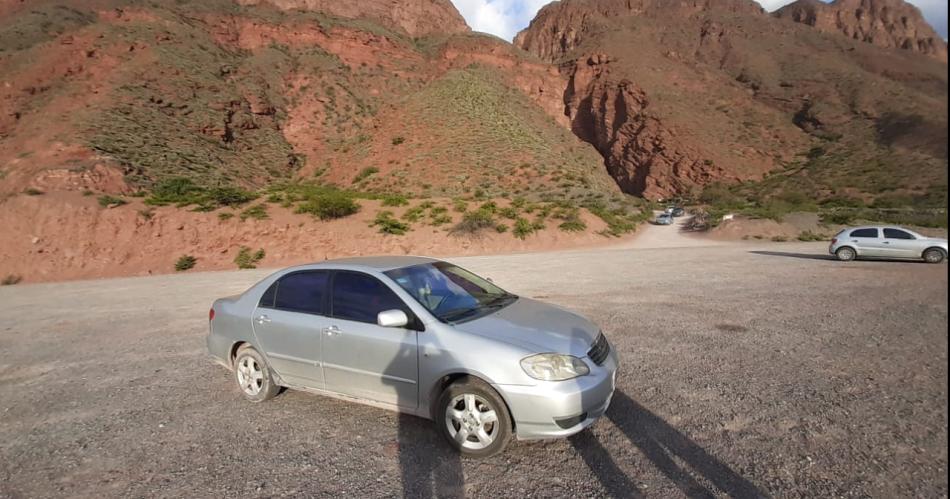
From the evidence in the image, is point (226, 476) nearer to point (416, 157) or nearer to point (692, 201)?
point (416, 157)

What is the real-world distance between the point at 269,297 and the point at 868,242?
56.2ft

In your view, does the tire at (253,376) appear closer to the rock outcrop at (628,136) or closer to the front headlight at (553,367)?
the front headlight at (553,367)

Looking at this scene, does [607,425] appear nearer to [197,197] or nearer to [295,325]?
[295,325]

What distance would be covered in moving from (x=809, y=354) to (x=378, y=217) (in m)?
21.7

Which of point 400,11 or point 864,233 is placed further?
point 400,11

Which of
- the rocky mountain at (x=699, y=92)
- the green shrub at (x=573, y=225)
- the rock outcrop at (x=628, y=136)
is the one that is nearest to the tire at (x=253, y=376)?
the green shrub at (x=573, y=225)

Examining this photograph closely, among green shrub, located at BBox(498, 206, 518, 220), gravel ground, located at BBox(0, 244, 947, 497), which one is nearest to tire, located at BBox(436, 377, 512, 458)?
gravel ground, located at BBox(0, 244, 947, 497)

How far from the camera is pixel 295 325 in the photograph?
4035mm

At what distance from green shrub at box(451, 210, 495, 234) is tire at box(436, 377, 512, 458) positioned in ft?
64.4

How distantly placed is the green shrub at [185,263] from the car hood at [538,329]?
21094 mm

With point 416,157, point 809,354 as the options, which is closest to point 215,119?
point 416,157

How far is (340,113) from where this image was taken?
52031 millimetres

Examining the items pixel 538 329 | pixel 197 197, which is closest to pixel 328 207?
pixel 197 197

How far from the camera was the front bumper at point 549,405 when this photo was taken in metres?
3.12
